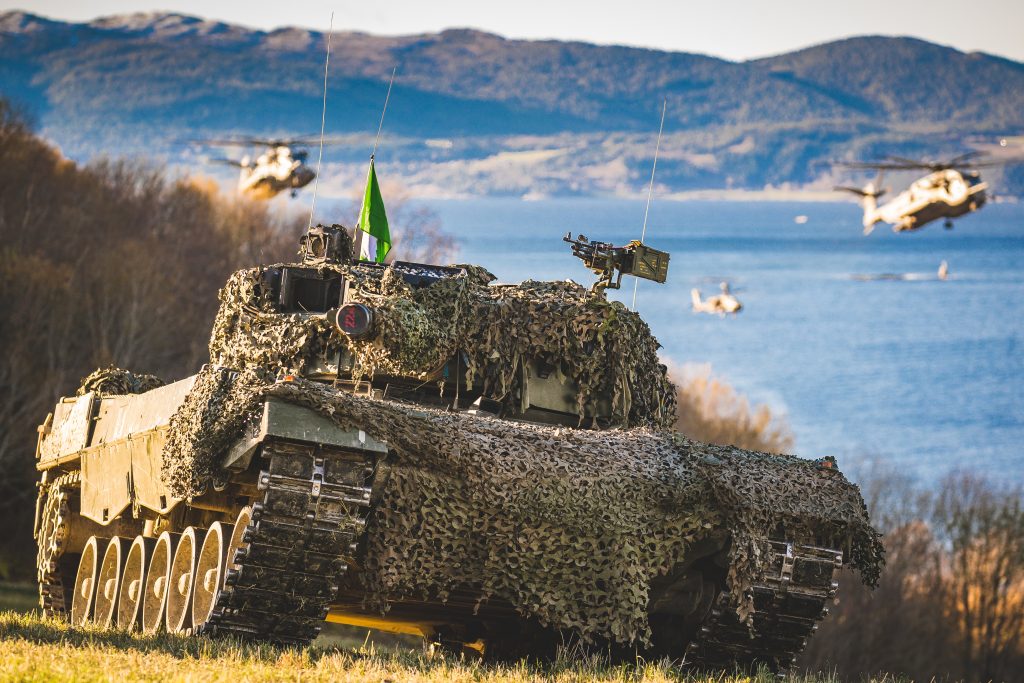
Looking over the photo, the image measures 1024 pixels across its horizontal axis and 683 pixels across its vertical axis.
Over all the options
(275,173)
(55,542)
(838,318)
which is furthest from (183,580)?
(838,318)

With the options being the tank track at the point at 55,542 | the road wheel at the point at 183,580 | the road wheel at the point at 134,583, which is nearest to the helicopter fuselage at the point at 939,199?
the tank track at the point at 55,542

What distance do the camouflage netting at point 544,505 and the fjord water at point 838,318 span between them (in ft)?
151

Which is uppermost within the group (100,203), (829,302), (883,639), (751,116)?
(751,116)

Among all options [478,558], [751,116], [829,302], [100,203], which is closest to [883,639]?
[100,203]

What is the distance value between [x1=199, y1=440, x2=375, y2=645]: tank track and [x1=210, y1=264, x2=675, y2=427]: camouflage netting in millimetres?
1957

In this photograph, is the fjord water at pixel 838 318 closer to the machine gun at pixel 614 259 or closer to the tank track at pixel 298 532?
the machine gun at pixel 614 259

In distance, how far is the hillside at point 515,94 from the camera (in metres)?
93.1

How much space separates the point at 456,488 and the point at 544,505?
58 centimetres

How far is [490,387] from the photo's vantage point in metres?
13.9

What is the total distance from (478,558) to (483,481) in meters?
0.57

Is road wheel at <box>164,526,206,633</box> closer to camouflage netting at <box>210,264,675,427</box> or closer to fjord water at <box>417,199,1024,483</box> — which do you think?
camouflage netting at <box>210,264,675,427</box>

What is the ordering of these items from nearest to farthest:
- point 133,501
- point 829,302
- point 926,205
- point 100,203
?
point 133,501 < point 926,205 < point 100,203 < point 829,302

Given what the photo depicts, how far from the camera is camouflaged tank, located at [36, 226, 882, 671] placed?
37.0ft

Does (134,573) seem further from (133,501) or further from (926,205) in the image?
(926,205)
